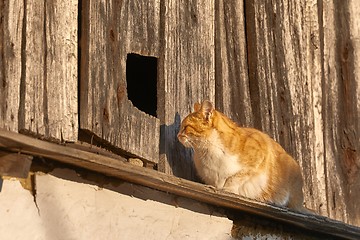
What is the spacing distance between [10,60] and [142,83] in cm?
225

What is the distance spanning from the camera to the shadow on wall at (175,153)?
6.50 meters

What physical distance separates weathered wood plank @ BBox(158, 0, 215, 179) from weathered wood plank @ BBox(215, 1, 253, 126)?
0.11m

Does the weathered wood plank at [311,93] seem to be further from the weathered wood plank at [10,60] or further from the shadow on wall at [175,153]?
the weathered wood plank at [10,60]

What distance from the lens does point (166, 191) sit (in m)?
6.14

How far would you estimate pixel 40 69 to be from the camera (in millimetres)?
5754

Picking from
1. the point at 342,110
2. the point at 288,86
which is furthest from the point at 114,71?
the point at 342,110

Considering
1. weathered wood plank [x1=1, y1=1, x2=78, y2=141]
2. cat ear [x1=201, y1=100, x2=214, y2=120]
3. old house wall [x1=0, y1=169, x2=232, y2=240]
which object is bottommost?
old house wall [x1=0, y1=169, x2=232, y2=240]

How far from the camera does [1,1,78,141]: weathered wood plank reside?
5602 millimetres

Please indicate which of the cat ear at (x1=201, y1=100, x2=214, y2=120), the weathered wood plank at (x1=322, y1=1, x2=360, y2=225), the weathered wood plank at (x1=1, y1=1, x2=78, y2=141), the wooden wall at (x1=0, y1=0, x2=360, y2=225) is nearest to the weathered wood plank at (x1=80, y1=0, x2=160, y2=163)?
the wooden wall at (x1=0, y1=0, x2=360, y2=225)

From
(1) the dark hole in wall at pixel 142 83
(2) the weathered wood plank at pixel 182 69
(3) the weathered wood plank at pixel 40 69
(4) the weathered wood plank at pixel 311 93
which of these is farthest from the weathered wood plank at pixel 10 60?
(4) the weathered wood plank at pixel 311 93

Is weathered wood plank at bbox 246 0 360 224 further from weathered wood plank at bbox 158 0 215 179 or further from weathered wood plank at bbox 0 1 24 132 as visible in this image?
weathered wood plank at bbox 0 1 24 132

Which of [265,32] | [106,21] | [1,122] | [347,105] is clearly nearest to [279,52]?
[265,32]

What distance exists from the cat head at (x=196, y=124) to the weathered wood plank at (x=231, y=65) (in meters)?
0.29

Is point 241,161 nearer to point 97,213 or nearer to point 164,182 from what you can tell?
point 164,182
